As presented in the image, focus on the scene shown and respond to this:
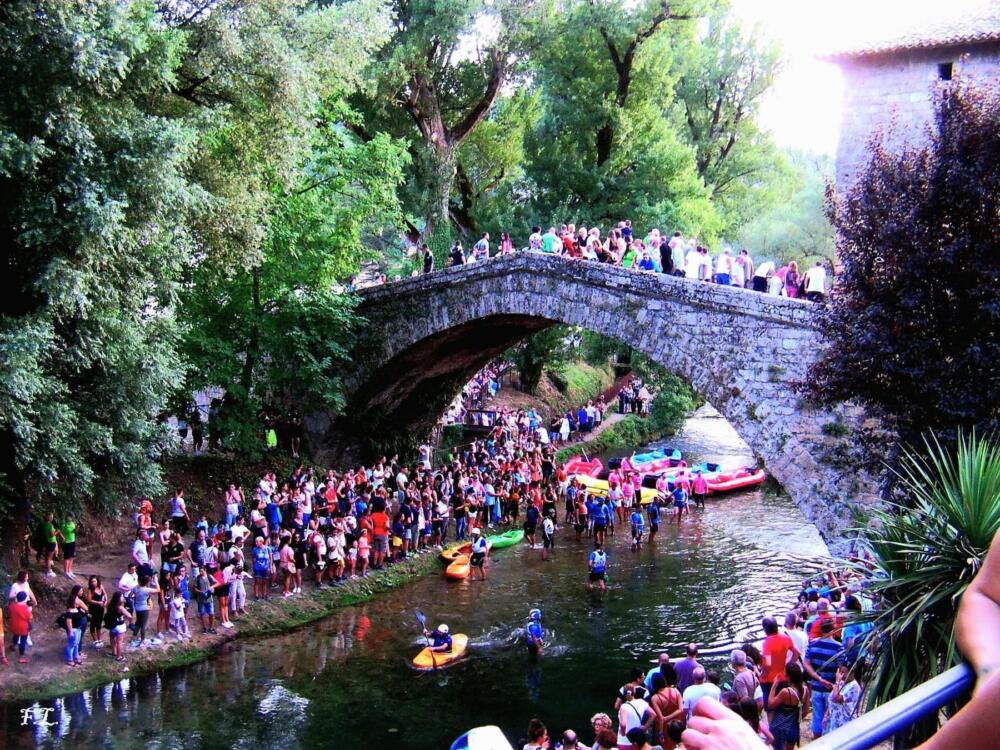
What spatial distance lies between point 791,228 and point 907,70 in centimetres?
2154

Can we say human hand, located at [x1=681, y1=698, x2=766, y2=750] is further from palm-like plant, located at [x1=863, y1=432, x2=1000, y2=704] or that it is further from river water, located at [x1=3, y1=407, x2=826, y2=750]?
river water, located at [x1=3, y1=407, x2=826, y2=750]

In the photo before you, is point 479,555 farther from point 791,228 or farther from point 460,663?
point 791,228

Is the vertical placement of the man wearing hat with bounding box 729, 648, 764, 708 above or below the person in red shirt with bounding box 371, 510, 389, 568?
below

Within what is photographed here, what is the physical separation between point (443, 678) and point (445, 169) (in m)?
17.5

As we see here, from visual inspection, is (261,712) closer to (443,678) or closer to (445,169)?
(443,678)

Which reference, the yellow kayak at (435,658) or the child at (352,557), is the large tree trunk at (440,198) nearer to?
the child at (352,557)

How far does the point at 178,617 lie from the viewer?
51.0 ft

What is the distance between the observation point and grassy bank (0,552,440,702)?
1376 centimetres

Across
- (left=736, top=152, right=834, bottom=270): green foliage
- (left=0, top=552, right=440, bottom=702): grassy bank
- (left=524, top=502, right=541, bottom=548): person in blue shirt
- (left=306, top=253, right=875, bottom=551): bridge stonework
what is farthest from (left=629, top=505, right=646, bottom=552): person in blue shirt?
(left=736, top=152, right=834, bottom=270): green foliage

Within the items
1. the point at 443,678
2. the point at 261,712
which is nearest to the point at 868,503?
the point at 443,678

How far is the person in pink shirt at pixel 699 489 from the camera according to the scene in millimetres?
26594

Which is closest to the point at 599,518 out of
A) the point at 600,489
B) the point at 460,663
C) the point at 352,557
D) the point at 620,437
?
the point at 600,489

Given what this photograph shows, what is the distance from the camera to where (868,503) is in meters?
15.5

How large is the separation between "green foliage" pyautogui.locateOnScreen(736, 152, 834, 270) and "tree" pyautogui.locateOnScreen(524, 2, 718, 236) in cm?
914
